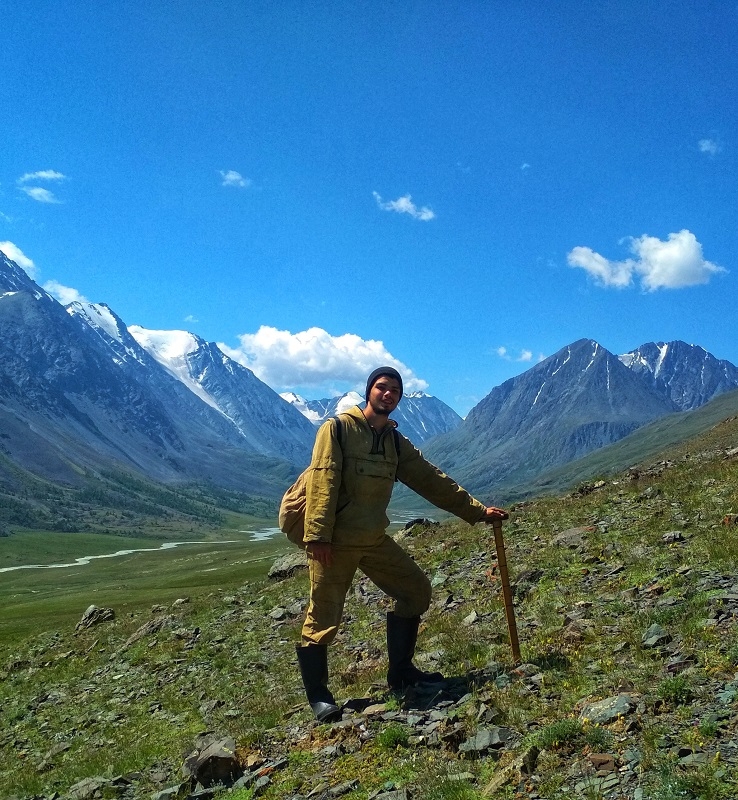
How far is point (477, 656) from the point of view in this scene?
34.2 feet

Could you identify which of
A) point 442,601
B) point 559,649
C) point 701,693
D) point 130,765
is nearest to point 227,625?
point 442,601

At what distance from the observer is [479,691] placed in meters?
8.48

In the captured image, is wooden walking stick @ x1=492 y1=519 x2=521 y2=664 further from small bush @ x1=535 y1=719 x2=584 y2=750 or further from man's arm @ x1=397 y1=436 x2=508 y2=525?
small bush @ x1=535 y1=719 x2=584 y2=750

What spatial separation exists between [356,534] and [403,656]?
2.29 metres

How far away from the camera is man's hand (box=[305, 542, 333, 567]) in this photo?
883 centimetres

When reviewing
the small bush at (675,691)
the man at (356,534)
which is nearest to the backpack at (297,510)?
the man at (356,534)

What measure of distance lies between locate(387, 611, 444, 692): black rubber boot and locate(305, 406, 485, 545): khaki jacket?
1.64 m

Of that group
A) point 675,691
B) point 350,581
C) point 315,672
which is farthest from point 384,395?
point 675,691

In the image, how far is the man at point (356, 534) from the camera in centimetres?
895

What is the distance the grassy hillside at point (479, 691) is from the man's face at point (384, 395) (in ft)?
13.6

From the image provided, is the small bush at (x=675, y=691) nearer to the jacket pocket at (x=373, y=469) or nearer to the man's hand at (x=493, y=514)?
the man's hand at (x=493, y=514)

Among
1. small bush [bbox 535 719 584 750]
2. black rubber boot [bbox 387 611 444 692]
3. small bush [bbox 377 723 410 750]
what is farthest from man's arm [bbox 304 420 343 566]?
small bush [bbox 535 719 584 750]

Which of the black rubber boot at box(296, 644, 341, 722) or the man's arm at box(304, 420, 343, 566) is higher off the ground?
the man's arm at box(304, 420, 343, 566)

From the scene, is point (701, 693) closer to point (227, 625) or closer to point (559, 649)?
point (559, 649)
